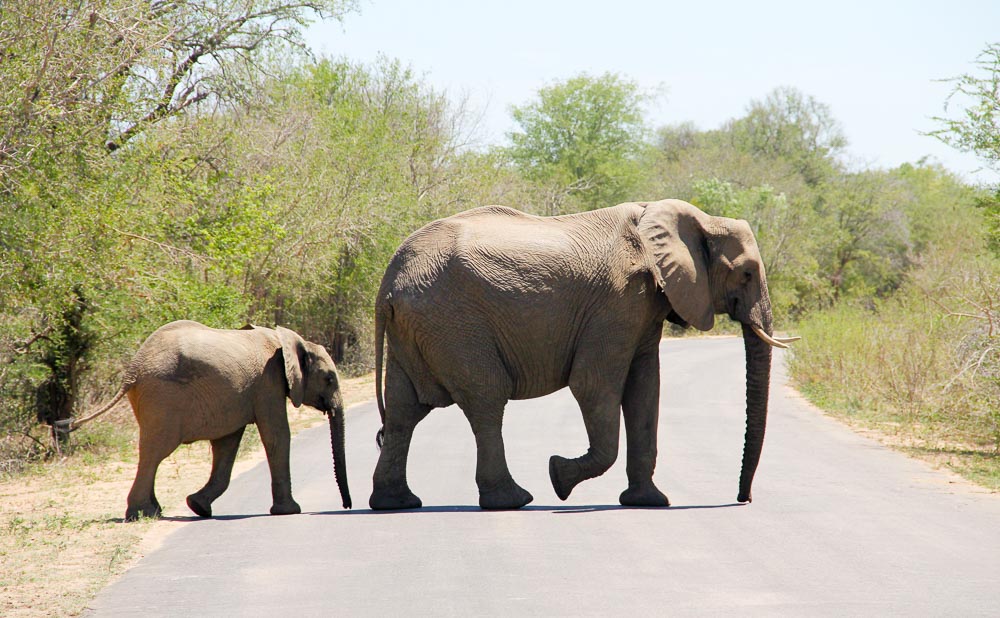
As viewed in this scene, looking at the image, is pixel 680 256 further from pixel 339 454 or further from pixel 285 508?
pixel 285 508

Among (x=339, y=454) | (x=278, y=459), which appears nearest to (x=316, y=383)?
(x=339, y=454)

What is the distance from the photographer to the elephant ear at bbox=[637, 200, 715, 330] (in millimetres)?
10602

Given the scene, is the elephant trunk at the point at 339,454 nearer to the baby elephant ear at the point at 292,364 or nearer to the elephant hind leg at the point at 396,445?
the elephant hind leg at the point at 396,445

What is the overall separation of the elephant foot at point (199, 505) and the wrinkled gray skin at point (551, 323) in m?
1.49

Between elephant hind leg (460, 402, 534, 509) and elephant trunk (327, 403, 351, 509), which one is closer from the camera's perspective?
elephant hind leg (460, 402, 534, 509)

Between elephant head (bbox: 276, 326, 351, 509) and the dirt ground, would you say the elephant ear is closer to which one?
elephant head (bbox: 276, 326, 351, 509)

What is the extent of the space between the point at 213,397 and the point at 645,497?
3.92 meters

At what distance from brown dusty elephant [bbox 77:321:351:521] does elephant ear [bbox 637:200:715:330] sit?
11.0 ft

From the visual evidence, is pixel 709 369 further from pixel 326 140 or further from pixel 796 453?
pixel 796 453

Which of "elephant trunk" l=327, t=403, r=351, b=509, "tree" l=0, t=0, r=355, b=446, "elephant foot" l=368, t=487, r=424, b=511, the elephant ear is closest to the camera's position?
the elephant ear

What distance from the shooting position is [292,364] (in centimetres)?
1113

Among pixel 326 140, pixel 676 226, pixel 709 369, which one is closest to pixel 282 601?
pixel 676 226

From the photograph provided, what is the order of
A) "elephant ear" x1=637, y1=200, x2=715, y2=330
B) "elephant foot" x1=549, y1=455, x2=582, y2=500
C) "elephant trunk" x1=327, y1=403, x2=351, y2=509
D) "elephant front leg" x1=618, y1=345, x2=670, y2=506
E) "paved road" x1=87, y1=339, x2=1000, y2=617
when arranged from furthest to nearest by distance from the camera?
"elephant trunk" x1=327, y1=403, x2=351, y2=509 < "elephant front leg" x1=618, y1=345, x2=670, y2=506 < "elephant ear" x1=637, y1=200, x2=715, y2=330 < "elephant foot" x1=549, y1=455, x2=582, y2=500 < "paved road" x1=87, y1=339, x2=1000, y2=617

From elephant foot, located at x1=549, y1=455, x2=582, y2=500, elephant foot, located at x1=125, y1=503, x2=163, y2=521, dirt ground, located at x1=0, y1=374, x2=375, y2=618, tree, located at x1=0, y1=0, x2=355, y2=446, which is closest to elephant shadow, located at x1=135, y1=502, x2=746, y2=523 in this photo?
elephant foot, located at x1=125, y1=503, x2=163, y2=521
